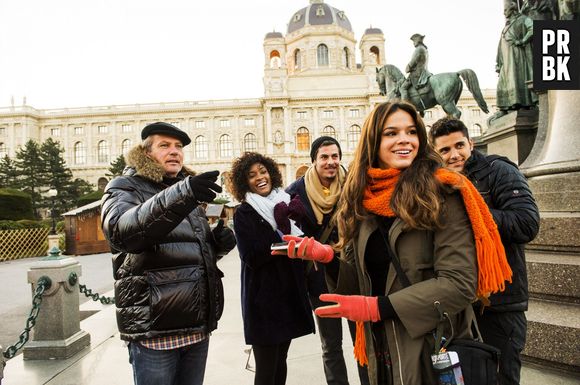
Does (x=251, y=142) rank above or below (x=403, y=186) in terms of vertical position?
above

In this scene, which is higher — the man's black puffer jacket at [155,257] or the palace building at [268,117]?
the palace building at [268,117]

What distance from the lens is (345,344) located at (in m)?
4.04

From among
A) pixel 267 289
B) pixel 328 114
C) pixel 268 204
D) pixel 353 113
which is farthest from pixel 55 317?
pixel 353 113

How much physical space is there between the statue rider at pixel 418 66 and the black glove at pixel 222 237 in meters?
10.2

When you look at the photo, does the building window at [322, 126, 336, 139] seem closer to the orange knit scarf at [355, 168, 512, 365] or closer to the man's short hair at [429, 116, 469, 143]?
the man's short hair at [429, 116, 469, 143]

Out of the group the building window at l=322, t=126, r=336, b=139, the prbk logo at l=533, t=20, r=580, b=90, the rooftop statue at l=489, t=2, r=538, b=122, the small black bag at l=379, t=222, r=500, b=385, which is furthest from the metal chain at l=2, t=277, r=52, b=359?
the building window at l=322, t=126, r=336, b=139

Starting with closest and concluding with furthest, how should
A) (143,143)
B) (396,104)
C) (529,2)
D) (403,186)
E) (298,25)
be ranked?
(403,186) → (396,104) → (143,143) → (529,2) → (298,25)

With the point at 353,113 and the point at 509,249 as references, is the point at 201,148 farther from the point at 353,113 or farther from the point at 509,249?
the point at 509,249

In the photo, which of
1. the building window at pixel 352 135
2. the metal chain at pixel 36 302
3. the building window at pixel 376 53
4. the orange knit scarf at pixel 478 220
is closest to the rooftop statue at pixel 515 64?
the orange knit scarf at pixel 478 220

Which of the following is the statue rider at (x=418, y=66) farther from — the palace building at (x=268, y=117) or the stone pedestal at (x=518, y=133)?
the palace building at (x=268, y=117)

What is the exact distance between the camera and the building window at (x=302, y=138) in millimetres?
49188

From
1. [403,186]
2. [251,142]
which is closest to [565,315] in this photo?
[403,186]

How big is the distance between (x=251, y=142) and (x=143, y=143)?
50.2 m

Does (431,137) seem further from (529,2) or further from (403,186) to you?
(529,2)
